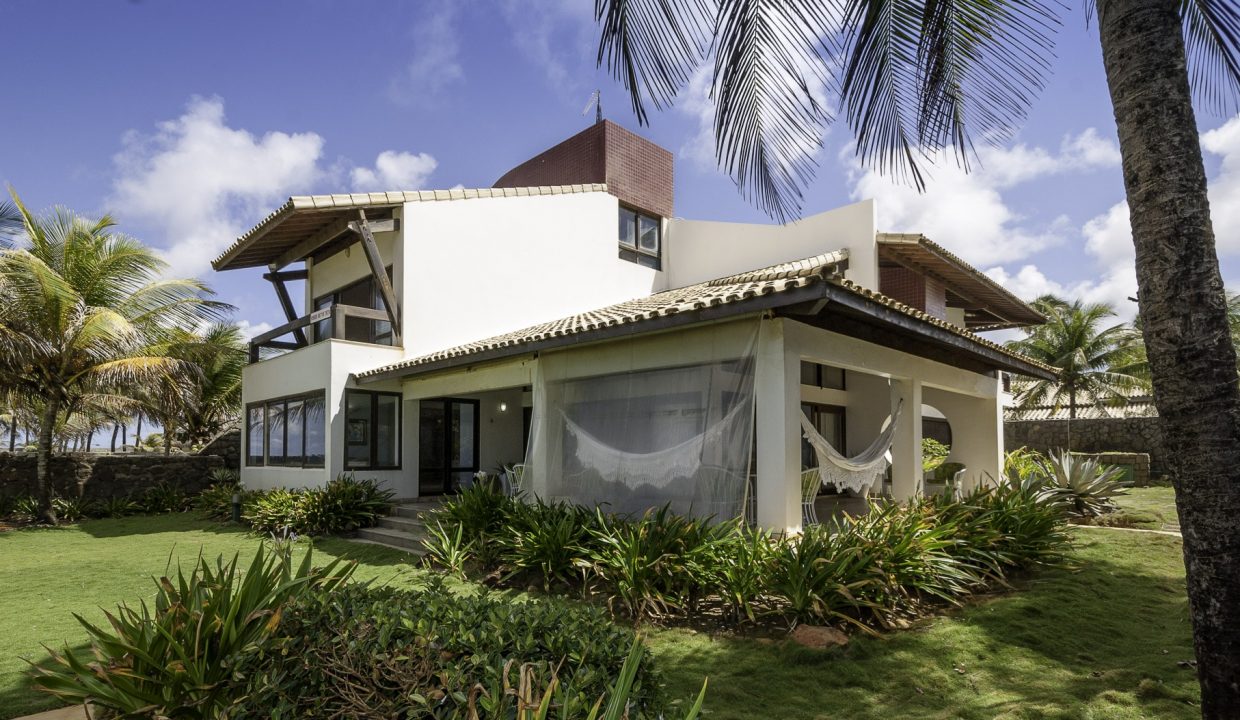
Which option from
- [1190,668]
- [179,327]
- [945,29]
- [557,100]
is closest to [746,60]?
[945,29]

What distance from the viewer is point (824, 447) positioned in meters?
8.22

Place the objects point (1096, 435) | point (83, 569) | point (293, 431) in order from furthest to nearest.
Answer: point (1096, 435)
point (293, 431)
point (83, 569)

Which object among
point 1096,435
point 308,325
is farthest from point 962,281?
point 308,325

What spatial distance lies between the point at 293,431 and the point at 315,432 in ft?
3.97

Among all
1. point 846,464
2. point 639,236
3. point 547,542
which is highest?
point 639,236

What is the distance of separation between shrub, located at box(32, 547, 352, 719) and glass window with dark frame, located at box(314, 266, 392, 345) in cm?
1091

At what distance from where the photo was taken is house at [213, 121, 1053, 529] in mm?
8062

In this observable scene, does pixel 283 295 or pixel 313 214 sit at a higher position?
pixel 313 214

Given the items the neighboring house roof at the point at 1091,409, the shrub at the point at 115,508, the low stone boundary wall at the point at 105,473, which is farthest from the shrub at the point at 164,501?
the neighboring house roof at the point at 1091,409

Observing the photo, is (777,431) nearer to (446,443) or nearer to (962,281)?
(446,443)

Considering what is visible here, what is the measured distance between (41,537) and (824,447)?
1442 centimetres

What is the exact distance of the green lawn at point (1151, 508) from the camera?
10703mm

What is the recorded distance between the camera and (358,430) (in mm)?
13922

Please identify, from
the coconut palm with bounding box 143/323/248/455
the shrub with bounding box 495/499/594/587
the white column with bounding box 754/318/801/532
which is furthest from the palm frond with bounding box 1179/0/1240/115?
the coconut palm with bounding box 143/323/248/455
